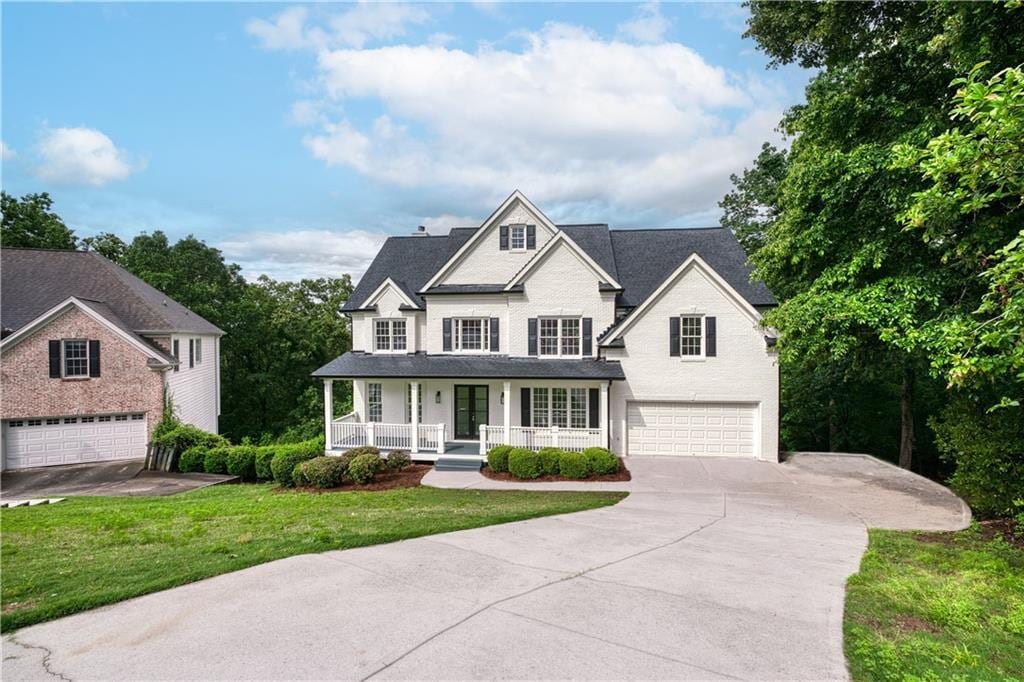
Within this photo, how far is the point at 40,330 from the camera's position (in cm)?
1933

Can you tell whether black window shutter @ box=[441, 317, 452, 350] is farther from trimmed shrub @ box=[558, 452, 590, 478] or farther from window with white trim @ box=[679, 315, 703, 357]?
window with white trim @ box=[679, 315, 703, 357]

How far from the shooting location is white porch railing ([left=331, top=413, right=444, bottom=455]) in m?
17.5

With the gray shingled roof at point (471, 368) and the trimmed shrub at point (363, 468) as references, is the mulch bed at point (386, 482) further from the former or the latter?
the gray shingled roof at point (471, 368)

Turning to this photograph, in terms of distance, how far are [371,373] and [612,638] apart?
14.3 m

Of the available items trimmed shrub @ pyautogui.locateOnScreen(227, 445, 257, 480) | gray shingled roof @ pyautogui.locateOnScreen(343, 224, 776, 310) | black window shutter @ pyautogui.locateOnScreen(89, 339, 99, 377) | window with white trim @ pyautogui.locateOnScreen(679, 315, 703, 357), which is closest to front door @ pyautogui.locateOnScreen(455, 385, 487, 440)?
gray shingled roof @ pyautogui.locateOnScreen(343, 224, 776, 310)

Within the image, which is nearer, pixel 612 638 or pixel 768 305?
pixel 612 638

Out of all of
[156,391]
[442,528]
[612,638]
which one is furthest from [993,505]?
[156,391]

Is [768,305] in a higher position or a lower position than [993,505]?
higher

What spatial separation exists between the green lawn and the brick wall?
774 cm

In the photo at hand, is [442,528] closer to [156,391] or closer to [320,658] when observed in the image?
[320,658]

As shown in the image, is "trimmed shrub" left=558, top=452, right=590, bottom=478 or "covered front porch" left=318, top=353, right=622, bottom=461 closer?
"trimmed shrub" left=558, top=452, right=590, bottom=478

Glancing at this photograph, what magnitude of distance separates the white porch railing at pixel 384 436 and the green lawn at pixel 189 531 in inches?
154

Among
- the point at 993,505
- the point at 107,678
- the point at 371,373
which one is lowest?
the point at 993,505

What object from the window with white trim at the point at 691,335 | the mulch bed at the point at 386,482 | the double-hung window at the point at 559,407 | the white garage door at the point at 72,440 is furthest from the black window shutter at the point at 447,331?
the white garage door at the point at 72,440
